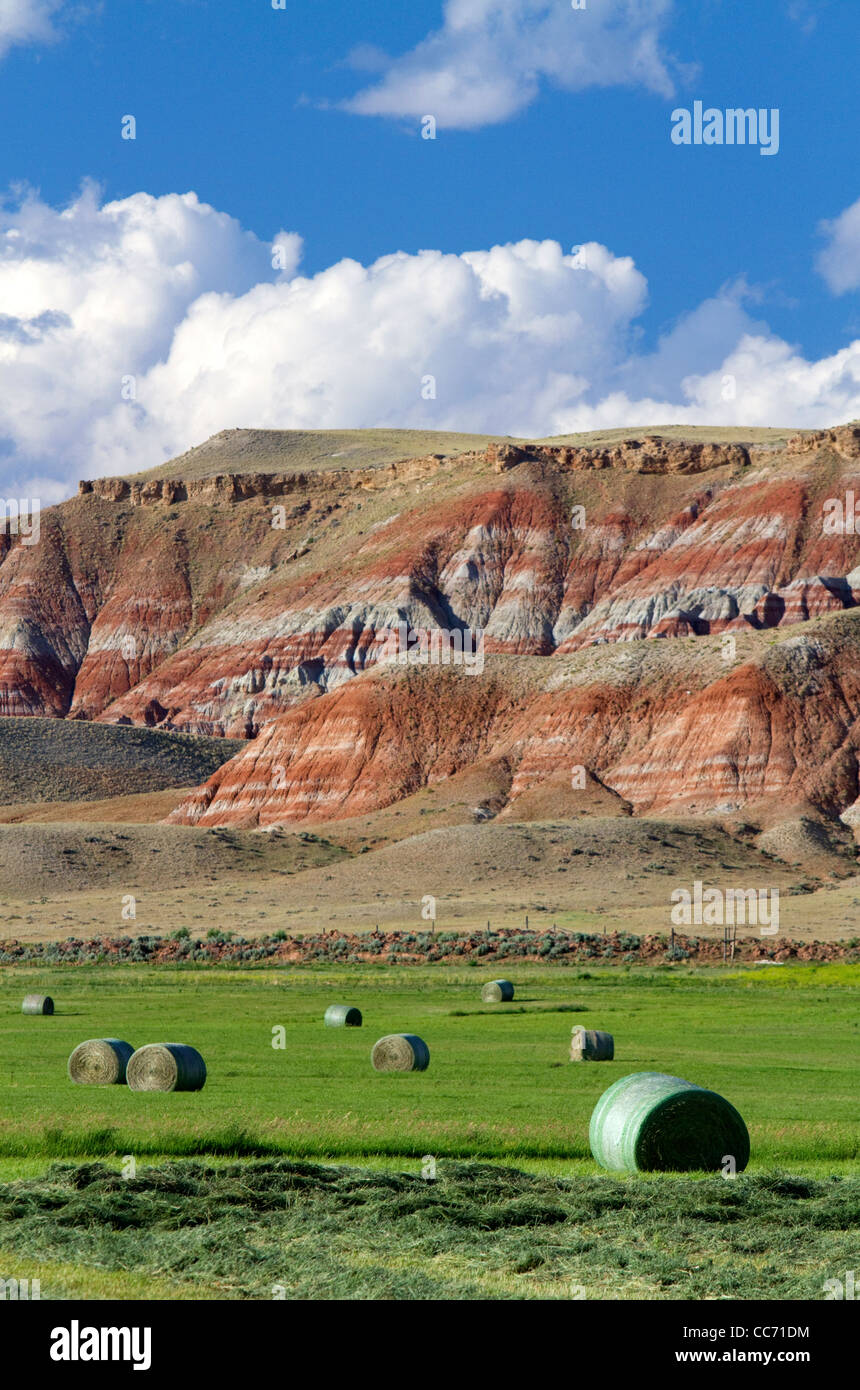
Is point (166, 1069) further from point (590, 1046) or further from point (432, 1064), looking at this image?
point (590, 1046)

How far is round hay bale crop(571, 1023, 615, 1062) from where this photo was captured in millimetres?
30719

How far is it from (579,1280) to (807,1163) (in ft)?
25.4

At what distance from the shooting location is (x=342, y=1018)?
40.0 meters

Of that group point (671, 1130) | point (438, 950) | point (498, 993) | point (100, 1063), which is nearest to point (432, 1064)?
point (100, 1063)

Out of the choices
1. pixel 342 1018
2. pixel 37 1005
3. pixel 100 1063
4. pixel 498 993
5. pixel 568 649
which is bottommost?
pixel 498 993

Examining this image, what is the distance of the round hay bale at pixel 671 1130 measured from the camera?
1773cm

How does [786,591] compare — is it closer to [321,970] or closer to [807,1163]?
[321,970]

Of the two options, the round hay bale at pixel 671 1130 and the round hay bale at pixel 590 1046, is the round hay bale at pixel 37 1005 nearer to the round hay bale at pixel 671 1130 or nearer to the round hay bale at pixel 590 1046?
the round hay bale at pixel 590 1046

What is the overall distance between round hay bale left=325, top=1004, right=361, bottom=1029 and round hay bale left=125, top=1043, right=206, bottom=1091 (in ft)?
46.0

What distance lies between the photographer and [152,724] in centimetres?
18762

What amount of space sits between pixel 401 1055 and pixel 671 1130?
12.1 meters

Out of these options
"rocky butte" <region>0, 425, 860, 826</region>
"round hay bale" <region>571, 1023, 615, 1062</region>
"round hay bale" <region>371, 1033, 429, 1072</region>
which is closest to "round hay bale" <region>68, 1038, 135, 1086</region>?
"round hay bale" <region>371, 1033, 429, 1072</region>
